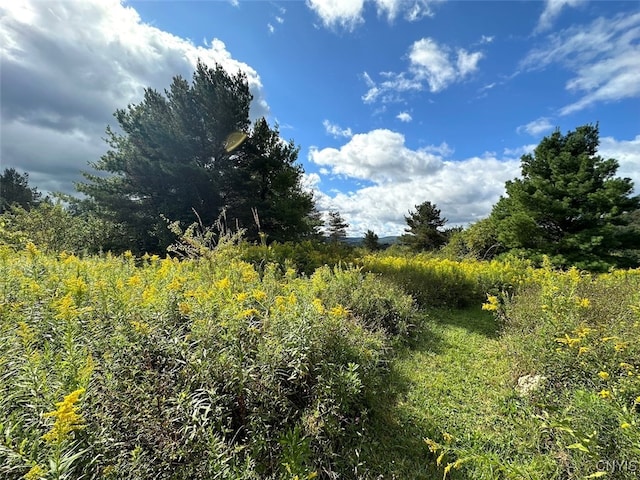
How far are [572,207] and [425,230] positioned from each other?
42.5 ft

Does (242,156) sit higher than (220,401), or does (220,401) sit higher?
(242,156)

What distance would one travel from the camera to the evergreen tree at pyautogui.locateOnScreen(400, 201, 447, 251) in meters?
25.5

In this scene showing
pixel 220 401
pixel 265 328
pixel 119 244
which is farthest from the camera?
pixel 119 244

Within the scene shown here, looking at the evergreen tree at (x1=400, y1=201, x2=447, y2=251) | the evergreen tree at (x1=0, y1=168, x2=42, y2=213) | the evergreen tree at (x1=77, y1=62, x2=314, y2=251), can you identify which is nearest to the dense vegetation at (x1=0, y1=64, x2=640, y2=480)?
the evergreen tree at (x1=77, y1=62, x2=314, y2=251)

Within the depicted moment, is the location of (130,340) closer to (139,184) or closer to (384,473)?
(384,473)

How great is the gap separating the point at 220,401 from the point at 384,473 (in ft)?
3.78

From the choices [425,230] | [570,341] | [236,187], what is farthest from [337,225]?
[570,341]

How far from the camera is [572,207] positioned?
501 inches

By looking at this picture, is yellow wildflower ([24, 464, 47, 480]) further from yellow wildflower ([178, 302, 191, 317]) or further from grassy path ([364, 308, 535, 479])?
grassy path ([364, 308, 535, 479])

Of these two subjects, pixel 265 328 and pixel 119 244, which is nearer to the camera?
pixel 265 328

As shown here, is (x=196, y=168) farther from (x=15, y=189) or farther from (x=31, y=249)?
(x=15, y=189)

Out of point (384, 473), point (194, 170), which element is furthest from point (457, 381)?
point (194, 170)

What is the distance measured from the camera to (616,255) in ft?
41.7

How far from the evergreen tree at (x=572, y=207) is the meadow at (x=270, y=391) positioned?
11.4 metres
